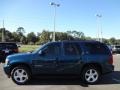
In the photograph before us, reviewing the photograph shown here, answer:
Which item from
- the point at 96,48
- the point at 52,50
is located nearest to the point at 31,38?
the point at 96,48

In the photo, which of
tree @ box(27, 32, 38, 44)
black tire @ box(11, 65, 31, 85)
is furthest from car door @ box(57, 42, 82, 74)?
tree @ box(27, 32, 38, 44)

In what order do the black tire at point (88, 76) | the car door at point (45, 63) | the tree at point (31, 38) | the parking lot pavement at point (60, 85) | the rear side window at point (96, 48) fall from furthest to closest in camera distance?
1. the tree at point (31, 38)
2. the rear side window at point (96, 48)
3. the black tire at point (88, 76)
4. the car door at point (45, 63)
5. the parking lot pavement at point (60, 85)

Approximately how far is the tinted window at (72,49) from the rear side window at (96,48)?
431 mm

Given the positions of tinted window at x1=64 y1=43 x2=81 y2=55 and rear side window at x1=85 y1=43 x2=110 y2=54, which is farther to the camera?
rear side window at x1=85 y1=43 x2=110 y2=54

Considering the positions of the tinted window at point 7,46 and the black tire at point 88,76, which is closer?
the black tire at point 88,76

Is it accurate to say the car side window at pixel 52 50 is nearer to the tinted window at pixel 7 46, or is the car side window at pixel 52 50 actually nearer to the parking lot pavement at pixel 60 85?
the parking lot pavement at pixel 60 85

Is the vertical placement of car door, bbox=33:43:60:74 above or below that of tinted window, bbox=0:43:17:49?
below

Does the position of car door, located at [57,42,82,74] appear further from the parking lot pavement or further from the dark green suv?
the parking lot pavement

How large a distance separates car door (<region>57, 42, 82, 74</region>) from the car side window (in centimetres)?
29

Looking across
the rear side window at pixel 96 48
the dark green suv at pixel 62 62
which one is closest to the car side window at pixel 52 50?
the dark green suv at pixel 62 62

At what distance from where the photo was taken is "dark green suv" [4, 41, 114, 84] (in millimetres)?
11344

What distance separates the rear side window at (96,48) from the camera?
1180 cm

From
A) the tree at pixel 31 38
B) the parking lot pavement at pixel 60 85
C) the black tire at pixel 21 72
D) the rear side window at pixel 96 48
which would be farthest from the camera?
the tree at pixel 31 38

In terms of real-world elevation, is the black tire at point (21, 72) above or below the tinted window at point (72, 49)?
below
